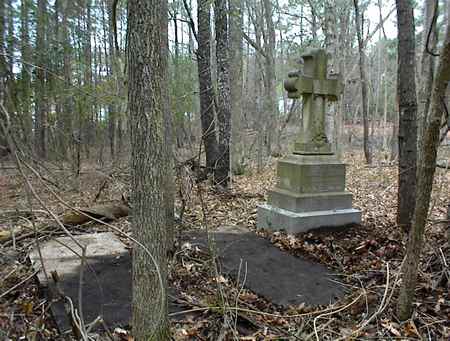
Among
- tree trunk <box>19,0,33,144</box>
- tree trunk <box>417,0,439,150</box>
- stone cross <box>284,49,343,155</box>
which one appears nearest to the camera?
tree trunk <box>417,0,439,150</box>

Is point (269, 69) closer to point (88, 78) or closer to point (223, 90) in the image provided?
point (223, 90)

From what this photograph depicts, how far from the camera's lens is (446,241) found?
4418mm

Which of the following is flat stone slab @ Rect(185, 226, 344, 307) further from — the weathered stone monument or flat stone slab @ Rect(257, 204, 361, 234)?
the weathered stone monument

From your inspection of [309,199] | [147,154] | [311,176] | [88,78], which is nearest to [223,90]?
[311,176]

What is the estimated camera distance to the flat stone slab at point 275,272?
376 centimetres

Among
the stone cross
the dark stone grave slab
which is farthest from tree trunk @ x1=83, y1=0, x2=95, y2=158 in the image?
the dark stone grave slab

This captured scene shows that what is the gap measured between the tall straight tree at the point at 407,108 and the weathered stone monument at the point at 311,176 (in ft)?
2.74

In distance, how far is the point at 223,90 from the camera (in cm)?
928

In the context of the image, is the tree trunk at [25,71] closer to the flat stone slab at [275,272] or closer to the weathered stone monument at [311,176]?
the flat stone slab at [275,272]

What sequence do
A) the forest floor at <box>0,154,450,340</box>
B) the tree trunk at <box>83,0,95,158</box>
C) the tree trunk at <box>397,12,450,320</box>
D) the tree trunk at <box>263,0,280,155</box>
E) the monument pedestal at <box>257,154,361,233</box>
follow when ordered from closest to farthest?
1. the tree trunk at <box>397,12,450,320</box>
2. the forest floor at <box>0,154,450,340</box>
3. the monument pedestal at <box>257,154,361,233</box>
4. the tree trunk at <box>83,0,95,158</box>
5. the tree trunk at <box>263,0,280,155</box>

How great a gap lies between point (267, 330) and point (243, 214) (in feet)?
13.9

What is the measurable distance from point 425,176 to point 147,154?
2.16 metres

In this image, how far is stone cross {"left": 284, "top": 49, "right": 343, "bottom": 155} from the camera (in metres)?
6.12

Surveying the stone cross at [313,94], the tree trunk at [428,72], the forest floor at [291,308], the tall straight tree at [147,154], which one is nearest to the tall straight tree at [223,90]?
the forest floor at [291,308]
